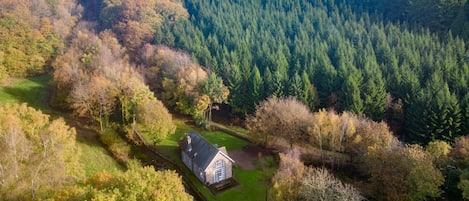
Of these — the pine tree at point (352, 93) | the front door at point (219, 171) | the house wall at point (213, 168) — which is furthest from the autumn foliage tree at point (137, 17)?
the front door at point (219, 171)

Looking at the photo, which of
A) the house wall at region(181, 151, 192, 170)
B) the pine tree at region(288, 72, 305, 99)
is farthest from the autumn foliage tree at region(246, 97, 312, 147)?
the pine tree at region(288, 72, 305, 99)

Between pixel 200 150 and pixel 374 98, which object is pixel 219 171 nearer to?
pixel 200 150

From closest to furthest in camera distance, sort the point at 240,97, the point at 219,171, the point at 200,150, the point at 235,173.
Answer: the point at 219,171 → the point at 200,150 → the point at 235,173 → the point at 240,97

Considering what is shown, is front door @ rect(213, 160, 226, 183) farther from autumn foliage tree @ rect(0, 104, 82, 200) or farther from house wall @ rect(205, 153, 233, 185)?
autumn foliage tree @ rect(0, 104, 82, 200)

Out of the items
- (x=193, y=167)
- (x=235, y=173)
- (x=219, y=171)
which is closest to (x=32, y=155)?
(x=193, y=167)

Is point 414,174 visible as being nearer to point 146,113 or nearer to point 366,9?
point 146,113
